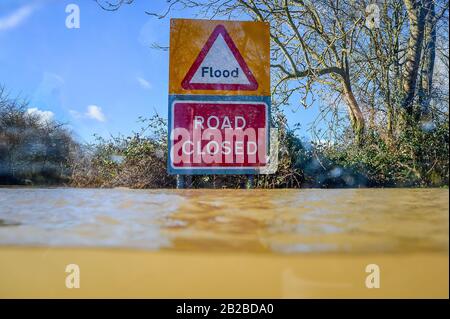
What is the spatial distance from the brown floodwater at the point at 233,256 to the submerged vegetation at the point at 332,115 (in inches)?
21.0

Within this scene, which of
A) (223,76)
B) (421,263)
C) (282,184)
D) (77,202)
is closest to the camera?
(421,263)

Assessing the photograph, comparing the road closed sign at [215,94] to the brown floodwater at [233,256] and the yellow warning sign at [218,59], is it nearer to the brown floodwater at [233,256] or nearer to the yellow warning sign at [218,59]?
the yellow warning sign at [218,59]

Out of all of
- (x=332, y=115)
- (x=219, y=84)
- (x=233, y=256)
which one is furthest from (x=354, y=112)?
(x=233, y=256)

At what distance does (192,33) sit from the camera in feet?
3.07

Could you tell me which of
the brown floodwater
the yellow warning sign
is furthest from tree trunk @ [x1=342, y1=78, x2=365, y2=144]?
the brown floodwater

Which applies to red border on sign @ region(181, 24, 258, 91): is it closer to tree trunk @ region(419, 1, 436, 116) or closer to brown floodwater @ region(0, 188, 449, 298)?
tree trunk @ region(419, 1, 436, 116)

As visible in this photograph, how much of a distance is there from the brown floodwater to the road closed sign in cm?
57

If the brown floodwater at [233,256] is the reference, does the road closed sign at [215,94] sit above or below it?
above

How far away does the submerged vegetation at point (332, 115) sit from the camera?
2.92 feet

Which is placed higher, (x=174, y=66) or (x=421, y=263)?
(x=174, y=66)

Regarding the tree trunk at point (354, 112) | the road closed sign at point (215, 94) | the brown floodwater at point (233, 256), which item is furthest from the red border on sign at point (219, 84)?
the brown floodwater at point (233, 256)
